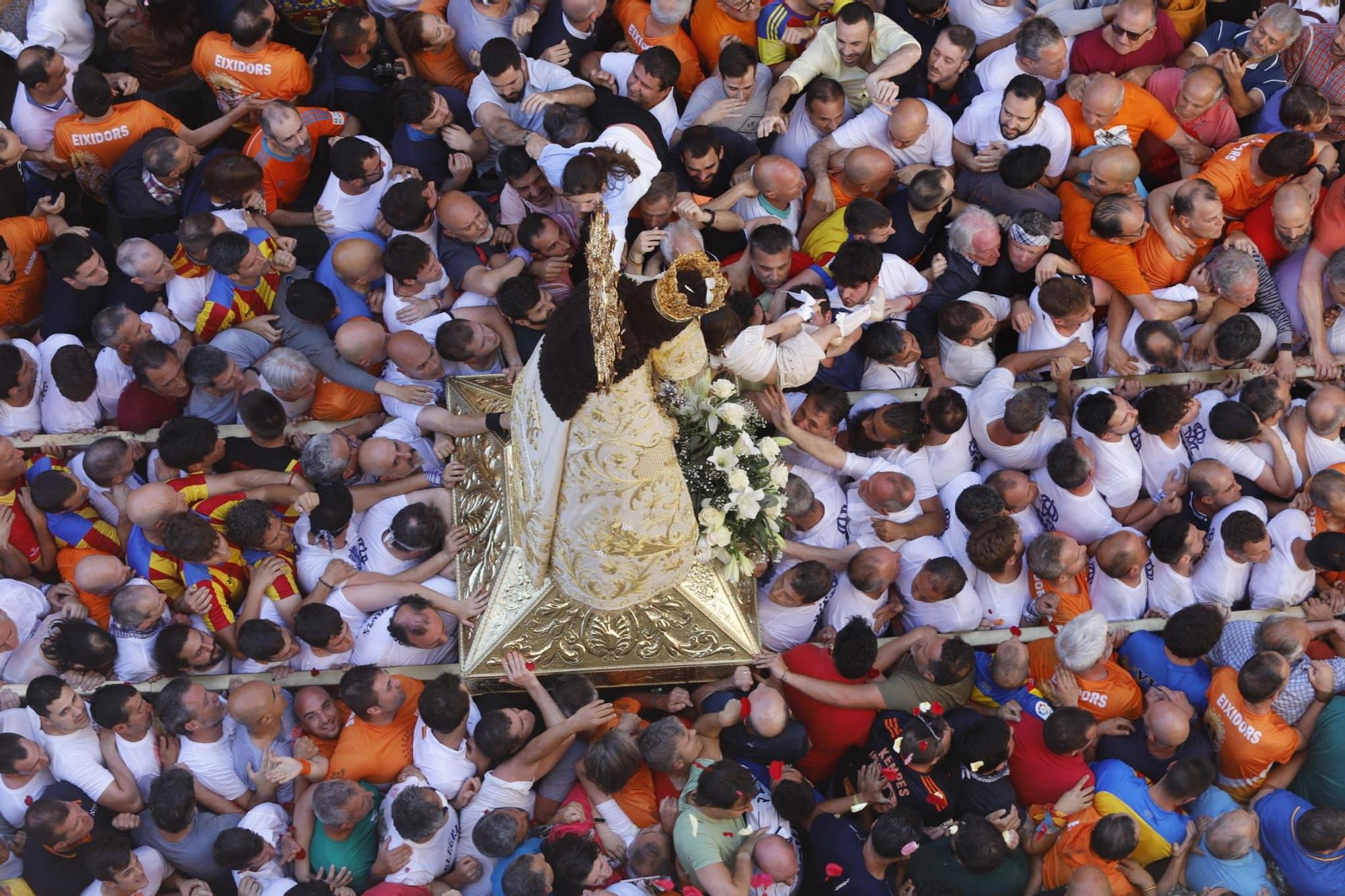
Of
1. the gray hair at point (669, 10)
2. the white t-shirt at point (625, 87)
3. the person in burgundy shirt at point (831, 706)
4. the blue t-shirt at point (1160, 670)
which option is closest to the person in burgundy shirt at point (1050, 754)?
the blue t-shirt at point (1160, 670)

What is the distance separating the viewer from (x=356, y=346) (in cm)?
640

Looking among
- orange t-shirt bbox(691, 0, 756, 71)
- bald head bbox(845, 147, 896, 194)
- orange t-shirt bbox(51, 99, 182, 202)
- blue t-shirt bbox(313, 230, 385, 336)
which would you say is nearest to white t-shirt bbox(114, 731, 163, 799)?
blue t-shirt bbox(313, 230, 385, 336)

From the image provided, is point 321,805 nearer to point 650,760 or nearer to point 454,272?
point 650,760

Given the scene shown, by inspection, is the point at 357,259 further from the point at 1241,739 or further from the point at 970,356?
the point at 1241,739

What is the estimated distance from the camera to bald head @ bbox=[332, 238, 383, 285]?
6.59m

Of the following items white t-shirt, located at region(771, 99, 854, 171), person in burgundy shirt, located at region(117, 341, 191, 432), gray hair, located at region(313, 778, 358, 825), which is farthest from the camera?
white t-shirt, located at region(771, 99, 854, 171)

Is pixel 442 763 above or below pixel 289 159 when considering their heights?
below

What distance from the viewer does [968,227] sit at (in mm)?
6707

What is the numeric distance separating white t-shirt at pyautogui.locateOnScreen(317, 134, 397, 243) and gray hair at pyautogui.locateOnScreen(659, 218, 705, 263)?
1428 mm

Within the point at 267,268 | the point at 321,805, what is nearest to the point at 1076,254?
the point at 267,268

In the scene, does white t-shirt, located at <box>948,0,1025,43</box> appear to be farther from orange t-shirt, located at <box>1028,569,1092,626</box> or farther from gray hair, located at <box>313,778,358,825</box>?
gray hair, located at <box>313,778,358,825</box>

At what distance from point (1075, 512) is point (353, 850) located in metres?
3.50

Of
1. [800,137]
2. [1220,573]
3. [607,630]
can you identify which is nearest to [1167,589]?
[1220,573]

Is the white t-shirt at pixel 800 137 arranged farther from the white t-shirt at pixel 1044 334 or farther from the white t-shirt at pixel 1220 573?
the white t-shirt at pixel 1220 573
